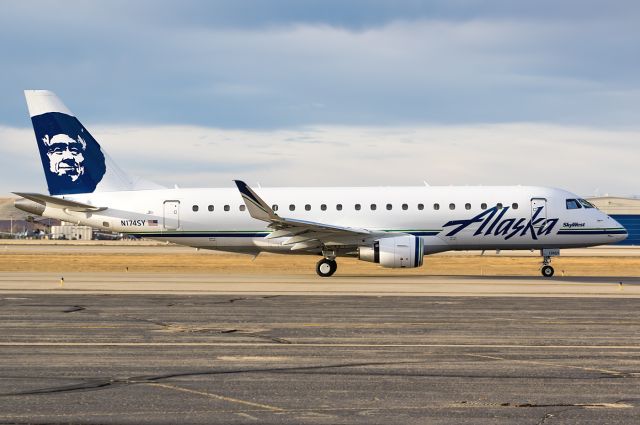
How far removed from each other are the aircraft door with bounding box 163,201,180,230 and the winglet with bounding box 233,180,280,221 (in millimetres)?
4772

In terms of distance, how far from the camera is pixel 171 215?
123 ft

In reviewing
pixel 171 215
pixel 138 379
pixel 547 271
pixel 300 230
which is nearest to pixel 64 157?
pixel 171 215

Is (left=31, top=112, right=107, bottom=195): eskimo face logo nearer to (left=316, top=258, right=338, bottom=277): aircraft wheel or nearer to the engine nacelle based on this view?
(left=316, top=258, right=338, bottom=277): aircraft wheel

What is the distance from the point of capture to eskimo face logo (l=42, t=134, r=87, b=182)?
38.4 metres

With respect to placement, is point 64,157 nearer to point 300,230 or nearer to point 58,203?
point 58,203

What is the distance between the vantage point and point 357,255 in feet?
117

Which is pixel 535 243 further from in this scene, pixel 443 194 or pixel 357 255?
pixel 357 255

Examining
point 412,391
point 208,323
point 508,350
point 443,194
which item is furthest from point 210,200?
point 412,391

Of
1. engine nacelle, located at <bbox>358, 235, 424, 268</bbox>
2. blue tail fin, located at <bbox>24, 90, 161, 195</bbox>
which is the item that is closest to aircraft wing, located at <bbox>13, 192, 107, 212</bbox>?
blue tail fin, located at <bbox>24, 90, 161, 195</bbox>

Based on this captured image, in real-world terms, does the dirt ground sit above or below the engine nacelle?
below

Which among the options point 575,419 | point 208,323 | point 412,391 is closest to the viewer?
point 575,419

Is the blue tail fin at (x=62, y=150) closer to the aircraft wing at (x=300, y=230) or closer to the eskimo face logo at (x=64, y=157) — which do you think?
the eskimo face logo at (x=64, y=157)

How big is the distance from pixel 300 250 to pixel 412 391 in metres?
26.1

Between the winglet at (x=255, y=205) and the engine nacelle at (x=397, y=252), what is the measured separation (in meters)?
4.33
